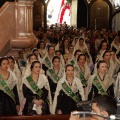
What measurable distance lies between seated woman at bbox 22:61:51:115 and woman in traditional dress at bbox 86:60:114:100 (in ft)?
2.82

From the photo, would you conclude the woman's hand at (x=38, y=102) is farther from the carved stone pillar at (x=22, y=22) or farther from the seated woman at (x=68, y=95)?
the carved stone pillar at (x=22, y=22)

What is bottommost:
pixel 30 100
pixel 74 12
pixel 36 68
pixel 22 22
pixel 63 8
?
pixel 30 100

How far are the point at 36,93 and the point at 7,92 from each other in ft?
1.77

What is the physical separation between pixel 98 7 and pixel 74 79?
57.4 ft

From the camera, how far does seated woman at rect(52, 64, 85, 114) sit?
7609 mm

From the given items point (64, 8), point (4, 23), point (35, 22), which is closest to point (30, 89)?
point (4, 23)

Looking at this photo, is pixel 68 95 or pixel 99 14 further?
pixel 99 14

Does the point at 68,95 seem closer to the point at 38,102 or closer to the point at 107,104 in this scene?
the point at 38,102

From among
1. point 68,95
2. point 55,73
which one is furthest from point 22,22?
point 55,73

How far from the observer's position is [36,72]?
310 inches

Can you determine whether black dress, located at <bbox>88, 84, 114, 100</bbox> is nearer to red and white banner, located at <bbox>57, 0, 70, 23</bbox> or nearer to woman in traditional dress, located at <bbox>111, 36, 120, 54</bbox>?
woman in traditional dress, located at <bbox>111, 36, 120, 54</bbox>

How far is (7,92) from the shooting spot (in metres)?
7.76

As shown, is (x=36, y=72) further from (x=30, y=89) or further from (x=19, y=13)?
(x=19, y=13)

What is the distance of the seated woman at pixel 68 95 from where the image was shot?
25.0 ft
